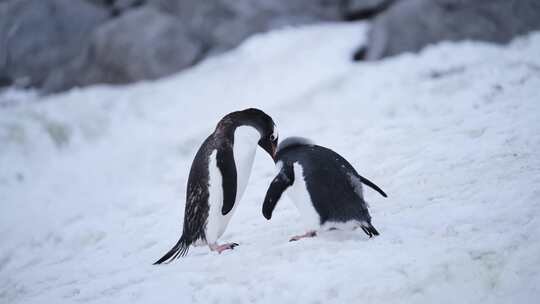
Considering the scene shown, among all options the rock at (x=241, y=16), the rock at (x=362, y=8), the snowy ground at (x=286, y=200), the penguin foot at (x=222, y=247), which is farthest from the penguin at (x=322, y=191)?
the rock at (x=362, y=8)

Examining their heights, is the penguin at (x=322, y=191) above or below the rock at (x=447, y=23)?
above

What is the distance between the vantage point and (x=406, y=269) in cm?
224

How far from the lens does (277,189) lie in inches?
107

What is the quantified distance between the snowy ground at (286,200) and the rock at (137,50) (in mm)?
325

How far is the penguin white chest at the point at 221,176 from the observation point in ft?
9.34

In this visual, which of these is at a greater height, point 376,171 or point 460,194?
point 460,194

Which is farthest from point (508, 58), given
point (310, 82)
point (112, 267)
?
point (112, 267)

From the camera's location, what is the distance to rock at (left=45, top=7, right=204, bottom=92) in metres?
7.99

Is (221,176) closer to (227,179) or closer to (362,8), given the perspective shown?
(227,179)

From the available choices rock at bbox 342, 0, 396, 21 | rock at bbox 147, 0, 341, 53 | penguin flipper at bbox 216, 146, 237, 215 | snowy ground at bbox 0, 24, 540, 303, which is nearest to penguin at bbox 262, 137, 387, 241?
snowy ground at bbox 0, 24, 540, 303

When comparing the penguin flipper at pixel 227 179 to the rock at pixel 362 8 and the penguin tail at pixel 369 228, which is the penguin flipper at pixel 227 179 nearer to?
the penguin tail at pixel 369 228

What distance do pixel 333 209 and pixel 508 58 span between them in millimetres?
4025

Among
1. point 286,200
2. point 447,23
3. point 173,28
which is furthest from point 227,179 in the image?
point 173,28

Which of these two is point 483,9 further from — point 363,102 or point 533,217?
point 533,217
